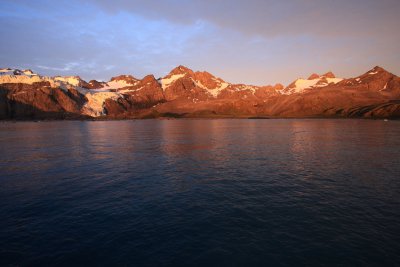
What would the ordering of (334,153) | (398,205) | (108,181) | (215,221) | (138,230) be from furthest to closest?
(334,153)
(108,181)
(398,205)
(215,221)
(138,230)

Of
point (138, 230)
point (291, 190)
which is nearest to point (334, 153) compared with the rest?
point (291, 190)

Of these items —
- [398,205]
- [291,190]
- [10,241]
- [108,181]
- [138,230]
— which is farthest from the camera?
[108,181]

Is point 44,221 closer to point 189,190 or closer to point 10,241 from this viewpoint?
point 10,241

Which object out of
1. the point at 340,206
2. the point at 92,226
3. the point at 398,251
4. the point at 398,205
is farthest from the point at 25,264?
the point at 398,205

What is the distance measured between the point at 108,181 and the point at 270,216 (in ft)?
84.4

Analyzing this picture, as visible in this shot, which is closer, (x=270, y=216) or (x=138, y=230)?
(x=138, y=230)

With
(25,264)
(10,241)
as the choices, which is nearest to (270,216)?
(25,264)

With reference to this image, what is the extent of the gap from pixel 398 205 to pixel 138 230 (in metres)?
27.3

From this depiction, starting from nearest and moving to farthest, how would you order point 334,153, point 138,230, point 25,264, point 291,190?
point 25,264, point 138,230, point 291,190, point 334,153

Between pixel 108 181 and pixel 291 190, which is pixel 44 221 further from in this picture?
pixel 291 190

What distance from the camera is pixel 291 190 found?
1437 inches

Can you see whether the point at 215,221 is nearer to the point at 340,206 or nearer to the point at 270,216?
the point at 270,216

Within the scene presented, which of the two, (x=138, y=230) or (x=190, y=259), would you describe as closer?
(x=190, y=259)

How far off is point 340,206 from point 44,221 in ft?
100
